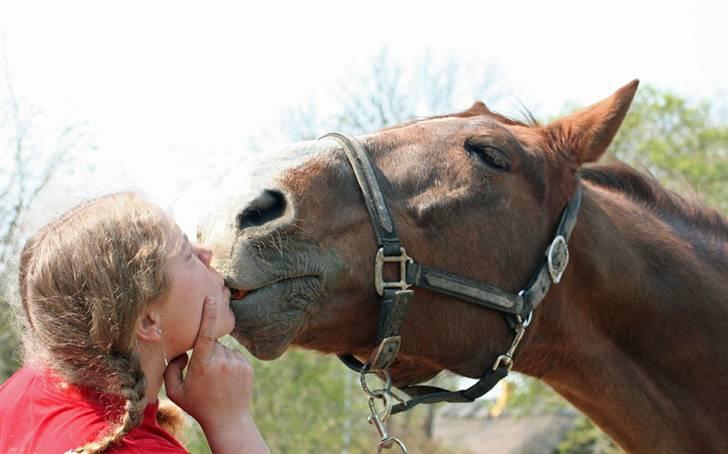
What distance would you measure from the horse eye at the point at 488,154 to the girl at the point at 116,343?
129 centimetres

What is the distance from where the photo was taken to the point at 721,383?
10.9ft

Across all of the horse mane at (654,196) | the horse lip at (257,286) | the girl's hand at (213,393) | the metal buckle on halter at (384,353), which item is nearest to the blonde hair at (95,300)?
the girl's hand at (213,393)

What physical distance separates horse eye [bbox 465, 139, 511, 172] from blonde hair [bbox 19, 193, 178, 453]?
1435 mm

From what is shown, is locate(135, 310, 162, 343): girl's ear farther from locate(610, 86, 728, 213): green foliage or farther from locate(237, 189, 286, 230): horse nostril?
locate(610, 86, 728, 213): green foliage

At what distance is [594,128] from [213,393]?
6.12 feet

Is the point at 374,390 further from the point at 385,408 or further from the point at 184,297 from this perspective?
the point at 184,297

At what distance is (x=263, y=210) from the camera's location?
2.61m

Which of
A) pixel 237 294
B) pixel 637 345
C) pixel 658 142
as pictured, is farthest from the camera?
pixel 658 142

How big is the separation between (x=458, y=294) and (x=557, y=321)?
53 centimetres

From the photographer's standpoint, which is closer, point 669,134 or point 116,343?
point 116,343

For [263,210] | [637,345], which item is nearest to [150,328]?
[263,210]

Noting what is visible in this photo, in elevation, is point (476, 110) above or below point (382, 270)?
above

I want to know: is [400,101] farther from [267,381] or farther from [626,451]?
[626,451]

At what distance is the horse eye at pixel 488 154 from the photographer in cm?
311
